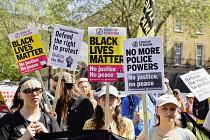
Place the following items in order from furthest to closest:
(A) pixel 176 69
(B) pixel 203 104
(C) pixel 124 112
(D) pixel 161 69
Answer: (A) pixel 176 69 < (B) pixel 203 104 < (C) pixel 124 112 < (D) pixel 161 69

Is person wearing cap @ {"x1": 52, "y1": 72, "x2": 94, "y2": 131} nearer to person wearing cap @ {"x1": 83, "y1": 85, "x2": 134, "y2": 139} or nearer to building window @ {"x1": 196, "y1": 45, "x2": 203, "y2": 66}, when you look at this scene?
person wearing cap @ {"x1": 83, "y1": 85, "x2": 134, "y2": 139}

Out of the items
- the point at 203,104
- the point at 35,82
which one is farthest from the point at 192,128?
the point at 203,104

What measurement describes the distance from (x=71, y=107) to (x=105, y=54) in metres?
1.35

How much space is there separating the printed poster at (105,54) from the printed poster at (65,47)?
1.11 m

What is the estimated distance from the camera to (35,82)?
14.6ft

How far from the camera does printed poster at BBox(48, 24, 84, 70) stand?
6.46m

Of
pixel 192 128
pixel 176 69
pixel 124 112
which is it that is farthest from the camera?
pixel 176 69

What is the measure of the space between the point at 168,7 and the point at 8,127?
2147cm

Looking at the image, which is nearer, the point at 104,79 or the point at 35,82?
the point at 35,82

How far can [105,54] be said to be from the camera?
5.30m

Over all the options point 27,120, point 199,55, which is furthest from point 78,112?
point 199,55

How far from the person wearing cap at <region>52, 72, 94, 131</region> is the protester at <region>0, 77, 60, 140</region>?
6.02 ft

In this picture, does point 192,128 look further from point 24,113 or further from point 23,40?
point 23,40

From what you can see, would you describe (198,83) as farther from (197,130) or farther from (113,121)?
(113,121)
